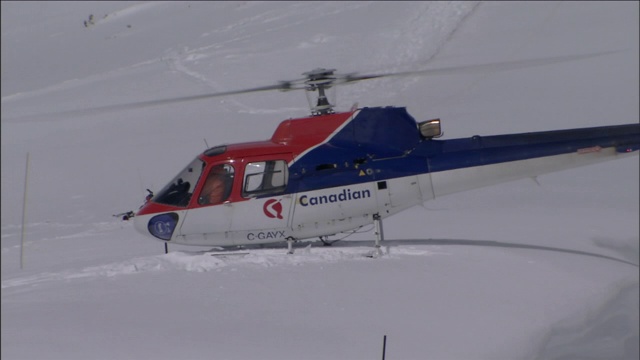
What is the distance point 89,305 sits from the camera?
7695 millimetres

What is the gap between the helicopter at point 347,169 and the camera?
9.40 metres

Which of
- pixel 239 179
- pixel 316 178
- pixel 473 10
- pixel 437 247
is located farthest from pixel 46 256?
pixel 473 10

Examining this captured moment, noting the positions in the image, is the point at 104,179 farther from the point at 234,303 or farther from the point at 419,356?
the point at 419,356

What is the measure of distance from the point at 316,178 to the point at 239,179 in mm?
837

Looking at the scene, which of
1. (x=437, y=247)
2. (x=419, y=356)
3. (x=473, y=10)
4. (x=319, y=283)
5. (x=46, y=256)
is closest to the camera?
(x=419, y=356)

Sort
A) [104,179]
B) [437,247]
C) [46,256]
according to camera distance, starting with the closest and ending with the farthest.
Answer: [437,247] → [46,256] → [104,179]

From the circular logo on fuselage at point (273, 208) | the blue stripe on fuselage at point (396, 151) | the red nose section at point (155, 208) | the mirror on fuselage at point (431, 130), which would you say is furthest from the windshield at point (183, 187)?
the mirror on fuselage at point (431, 130)

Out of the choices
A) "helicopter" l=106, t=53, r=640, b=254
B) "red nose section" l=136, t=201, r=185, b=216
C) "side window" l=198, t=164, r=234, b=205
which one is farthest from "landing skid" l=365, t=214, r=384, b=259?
"red nose section" l=136, t=201, r=185, b=216

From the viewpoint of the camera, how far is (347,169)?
9414 millimetres

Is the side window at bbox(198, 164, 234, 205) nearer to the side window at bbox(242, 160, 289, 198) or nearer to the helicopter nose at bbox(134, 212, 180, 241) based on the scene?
the side window at bbox(242, 160, 289, 198)

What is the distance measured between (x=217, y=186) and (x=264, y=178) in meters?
0.53

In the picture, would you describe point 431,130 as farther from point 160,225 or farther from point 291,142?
point 160,225

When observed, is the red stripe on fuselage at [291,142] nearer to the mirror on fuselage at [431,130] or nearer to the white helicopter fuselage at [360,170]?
the white helicopter fuselage at [360,170]

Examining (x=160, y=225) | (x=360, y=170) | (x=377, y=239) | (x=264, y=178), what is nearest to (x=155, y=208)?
(x=160, y=225)
